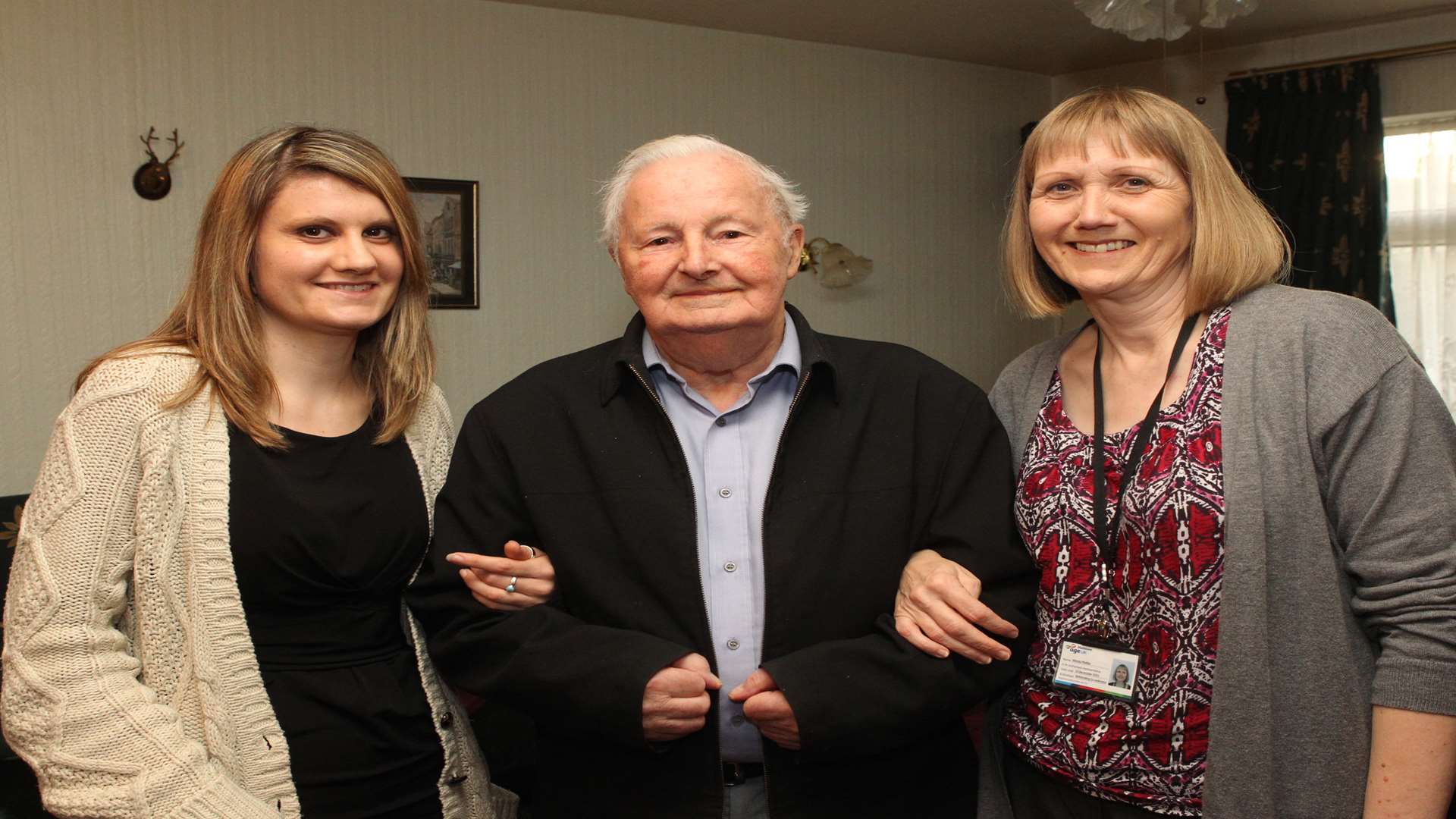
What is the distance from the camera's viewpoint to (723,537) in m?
1.61

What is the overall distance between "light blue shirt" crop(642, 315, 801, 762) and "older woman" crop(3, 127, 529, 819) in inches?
12.1

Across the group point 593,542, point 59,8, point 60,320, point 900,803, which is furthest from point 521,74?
point 900,803

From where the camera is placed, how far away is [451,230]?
480cm

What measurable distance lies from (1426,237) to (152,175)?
5.93 meters

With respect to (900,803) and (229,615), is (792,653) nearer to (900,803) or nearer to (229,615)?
(900,803)

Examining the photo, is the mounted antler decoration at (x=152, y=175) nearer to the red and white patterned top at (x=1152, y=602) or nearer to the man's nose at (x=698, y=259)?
the man's nose at (x=698, y=259)

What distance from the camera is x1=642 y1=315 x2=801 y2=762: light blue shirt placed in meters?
1.58

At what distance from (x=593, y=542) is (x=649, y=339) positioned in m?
0.37

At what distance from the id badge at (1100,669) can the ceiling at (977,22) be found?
3.77 metres

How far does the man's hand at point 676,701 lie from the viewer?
4.83 ft

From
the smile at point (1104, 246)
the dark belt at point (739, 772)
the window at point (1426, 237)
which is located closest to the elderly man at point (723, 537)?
the dark belt at point (739, 772)

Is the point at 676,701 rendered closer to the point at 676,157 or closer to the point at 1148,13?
the point at 676,157

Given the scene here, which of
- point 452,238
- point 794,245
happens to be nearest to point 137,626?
point 794,245

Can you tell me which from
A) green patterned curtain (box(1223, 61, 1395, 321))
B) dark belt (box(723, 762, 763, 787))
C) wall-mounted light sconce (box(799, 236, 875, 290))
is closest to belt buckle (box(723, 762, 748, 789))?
dark belt (box(723, 762, 763, 787))
